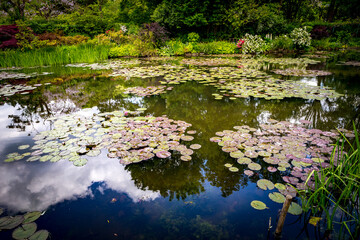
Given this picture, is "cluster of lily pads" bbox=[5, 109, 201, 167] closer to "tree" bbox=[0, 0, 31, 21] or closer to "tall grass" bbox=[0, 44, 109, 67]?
"tall grass" bbox=[0, 44, 109, 67]

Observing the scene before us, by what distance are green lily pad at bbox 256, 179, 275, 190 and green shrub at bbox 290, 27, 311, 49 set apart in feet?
42.7

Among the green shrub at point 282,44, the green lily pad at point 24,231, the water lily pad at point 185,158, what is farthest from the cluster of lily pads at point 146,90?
the green shrub at point 282,44

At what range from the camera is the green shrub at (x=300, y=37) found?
11602 mm

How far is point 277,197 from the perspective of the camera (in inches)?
63.2

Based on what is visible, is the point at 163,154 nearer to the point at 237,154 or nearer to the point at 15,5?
the point at 237,154

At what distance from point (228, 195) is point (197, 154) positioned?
65cm

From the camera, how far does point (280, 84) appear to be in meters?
4.86

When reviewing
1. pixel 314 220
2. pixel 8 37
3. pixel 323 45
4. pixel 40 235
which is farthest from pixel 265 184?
pixel 323 45

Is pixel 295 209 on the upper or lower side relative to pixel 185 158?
lower

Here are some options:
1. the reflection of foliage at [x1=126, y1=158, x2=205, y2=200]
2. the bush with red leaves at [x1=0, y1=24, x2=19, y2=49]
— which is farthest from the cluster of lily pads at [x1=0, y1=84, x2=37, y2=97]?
the bush with red leaves at [x1=0, y1=24, x2=19, y2=49]

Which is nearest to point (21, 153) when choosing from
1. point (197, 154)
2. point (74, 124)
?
point (74, 124)

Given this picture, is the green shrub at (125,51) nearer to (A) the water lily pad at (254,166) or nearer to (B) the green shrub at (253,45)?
(B) the green shrub at (253,45)

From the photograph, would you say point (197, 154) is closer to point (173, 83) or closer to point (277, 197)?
point (277, 197)

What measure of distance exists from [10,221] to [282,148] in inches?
103
